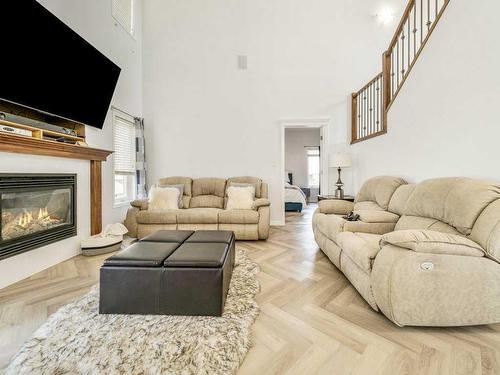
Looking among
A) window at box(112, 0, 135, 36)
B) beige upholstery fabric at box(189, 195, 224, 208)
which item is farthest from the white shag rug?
window at box(112, 0, 135, 36)

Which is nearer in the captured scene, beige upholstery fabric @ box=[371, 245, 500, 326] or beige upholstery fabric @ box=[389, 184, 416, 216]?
beige upholstery fabric @ box=[371, 245, 500, 326]

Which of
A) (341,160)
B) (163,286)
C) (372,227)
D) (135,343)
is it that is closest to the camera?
(135,343)

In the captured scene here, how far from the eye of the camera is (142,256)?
162 cm

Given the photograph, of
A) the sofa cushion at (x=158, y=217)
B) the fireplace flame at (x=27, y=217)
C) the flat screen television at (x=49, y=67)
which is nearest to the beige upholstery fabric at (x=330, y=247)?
the sofa cushion at (x=158, y=217)

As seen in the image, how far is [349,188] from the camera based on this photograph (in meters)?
4.29

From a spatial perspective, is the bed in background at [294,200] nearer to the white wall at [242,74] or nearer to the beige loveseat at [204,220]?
the white wall at [242,74]

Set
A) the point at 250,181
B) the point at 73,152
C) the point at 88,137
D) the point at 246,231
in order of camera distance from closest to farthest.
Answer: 1. the point at 73,152
2. the point at 88,137
3. the point at 246,231
4. the point at 250,181

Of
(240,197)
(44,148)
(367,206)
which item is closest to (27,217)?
(44,148)

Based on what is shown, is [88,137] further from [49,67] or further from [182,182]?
[182,182]

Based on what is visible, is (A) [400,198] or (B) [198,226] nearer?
(A) [400,198]

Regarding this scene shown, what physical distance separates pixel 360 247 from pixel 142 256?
1.53 metres

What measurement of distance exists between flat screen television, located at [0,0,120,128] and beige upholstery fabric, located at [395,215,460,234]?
139 inches

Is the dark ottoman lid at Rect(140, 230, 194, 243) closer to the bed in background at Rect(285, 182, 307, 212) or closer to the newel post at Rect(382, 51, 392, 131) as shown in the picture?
the newel post at Rect(382, 51, 392, 131)

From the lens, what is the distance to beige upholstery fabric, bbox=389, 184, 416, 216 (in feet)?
7.57
